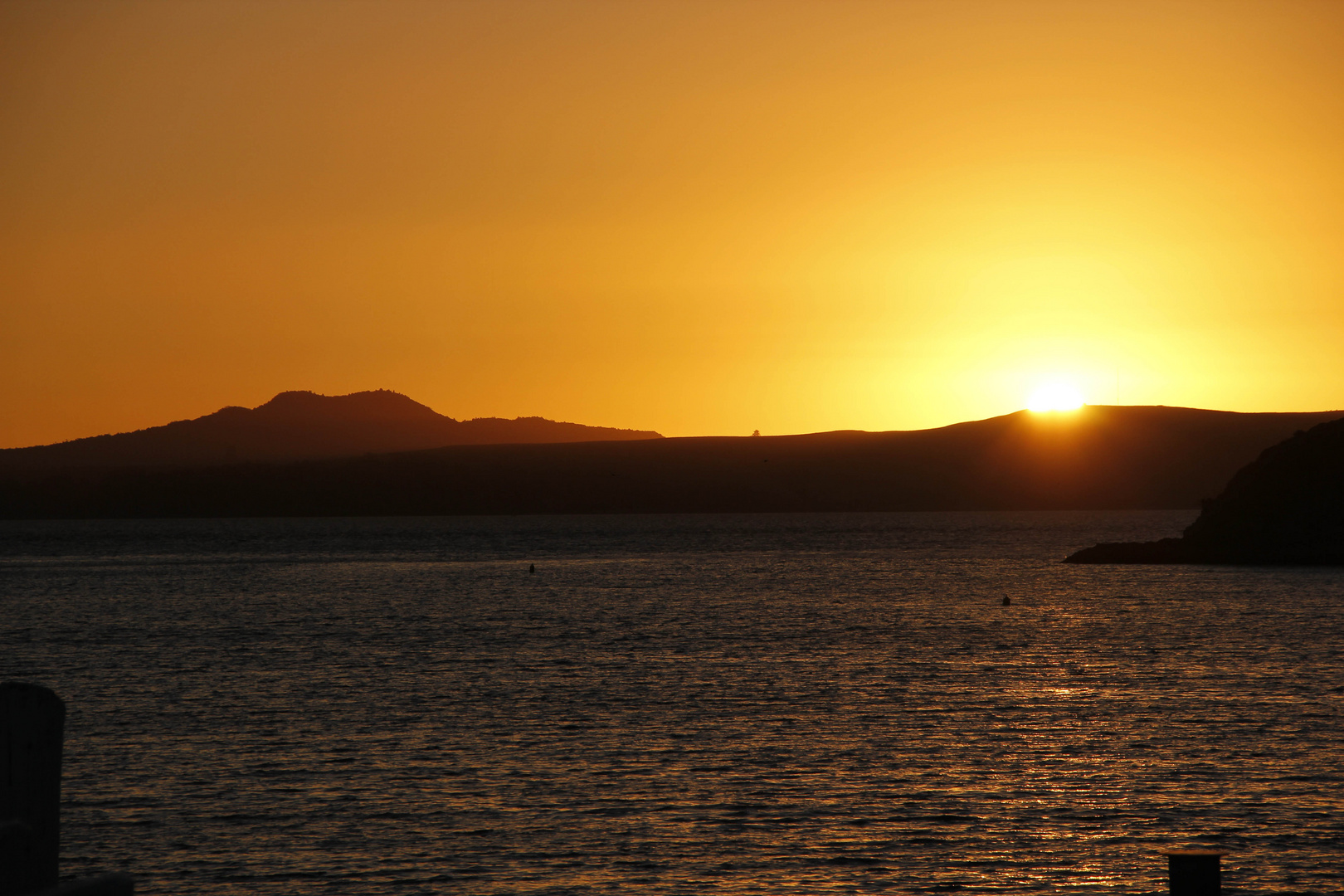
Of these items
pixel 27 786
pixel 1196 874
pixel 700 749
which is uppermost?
pixel 27 786

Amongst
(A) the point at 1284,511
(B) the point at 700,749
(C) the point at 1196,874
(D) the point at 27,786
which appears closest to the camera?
(D) the point at 27,786

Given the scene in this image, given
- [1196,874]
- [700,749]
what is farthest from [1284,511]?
[1196,874]

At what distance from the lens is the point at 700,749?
3170 cm

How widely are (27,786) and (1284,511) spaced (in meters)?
132

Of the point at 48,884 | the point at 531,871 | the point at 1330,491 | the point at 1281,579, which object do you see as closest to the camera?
the point at 48,884

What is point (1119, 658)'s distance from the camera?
177ft

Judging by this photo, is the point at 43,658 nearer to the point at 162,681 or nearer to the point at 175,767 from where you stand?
the point at 162,681

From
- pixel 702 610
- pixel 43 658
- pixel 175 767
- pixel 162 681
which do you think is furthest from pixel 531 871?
pixel 702 610

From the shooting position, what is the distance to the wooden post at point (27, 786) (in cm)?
713

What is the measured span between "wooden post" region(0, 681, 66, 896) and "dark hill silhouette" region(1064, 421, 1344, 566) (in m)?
125

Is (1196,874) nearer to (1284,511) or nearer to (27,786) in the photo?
(27,786)

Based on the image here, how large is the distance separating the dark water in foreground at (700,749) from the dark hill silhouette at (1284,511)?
4243cm

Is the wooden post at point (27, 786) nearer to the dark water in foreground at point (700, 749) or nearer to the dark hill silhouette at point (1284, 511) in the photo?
the dark water in foreground at point (700, 749)

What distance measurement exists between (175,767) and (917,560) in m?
126
